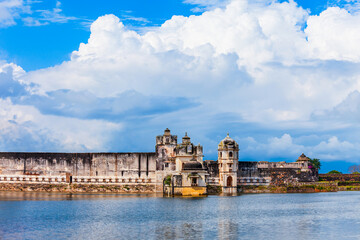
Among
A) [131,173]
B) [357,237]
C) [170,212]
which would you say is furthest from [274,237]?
[131,173]

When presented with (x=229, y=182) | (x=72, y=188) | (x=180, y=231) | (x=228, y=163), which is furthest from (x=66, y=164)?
(x=180, y=231)

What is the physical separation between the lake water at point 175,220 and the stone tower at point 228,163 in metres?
13.7

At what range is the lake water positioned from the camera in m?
29.2

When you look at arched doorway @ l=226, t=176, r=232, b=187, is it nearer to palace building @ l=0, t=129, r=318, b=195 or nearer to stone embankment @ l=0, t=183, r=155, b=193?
palace building @ l=0, t=129, r=318, b=195

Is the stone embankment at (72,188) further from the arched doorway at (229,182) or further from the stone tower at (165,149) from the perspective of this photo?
the arched doorway at (229,182)

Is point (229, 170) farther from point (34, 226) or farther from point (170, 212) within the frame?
point (34, 226)

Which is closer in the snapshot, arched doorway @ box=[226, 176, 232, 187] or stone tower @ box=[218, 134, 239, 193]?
stone tower @ box=[218, 134, 239, 193]

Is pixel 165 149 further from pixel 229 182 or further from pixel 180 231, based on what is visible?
pixel 180 231

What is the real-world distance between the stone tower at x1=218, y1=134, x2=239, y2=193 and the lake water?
44.9 ft

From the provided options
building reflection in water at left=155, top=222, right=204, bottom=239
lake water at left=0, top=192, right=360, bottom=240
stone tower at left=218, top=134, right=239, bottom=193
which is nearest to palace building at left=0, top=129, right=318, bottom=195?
stone tower at left=218, top=134, right=239, bottom=193

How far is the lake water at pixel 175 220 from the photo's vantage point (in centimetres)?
2922

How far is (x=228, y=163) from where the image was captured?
63000 millimetres

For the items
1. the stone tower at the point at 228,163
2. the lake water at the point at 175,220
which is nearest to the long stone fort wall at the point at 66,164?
the stone tower at the point at 228,163

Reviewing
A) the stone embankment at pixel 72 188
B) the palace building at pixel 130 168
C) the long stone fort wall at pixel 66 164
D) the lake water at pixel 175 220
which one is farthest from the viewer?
the long stone fort wall at pixel 66 164
